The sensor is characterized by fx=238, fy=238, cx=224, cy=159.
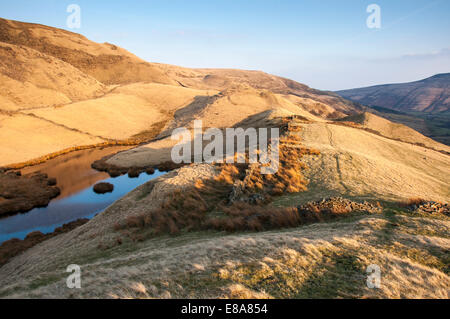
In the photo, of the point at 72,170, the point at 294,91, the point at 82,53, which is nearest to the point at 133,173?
the point at 72,170

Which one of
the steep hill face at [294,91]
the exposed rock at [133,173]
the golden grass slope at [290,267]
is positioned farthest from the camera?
Answer: the steep hill face at [294,91]

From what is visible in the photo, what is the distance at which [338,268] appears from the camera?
15.7ft

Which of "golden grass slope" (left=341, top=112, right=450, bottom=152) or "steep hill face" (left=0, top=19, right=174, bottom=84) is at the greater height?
"steep hill face" (left=0, top=19, right=174, bottom=84)

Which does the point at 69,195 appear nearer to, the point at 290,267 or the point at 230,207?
the point at 230,207

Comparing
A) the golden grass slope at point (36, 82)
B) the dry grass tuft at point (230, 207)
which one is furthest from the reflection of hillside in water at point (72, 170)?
the golden grass slope at point (36, 82)

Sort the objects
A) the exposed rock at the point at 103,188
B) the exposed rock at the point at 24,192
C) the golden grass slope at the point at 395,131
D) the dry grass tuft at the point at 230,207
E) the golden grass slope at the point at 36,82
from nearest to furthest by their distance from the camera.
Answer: the dry grass tuft at the point at 230,207
the exposed rock at the point at 24,192
the exposed rock at the point at 103,188
the golden grass slope at the point at 395,131
the golden grass slope at the point at 36,82

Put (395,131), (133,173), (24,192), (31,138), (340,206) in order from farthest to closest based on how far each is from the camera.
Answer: (395,131), (31,138), (133,173), (24,192), (340,206)

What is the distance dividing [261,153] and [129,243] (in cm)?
1016

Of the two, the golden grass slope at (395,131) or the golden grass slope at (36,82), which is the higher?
the golden grass slope at (36,82)

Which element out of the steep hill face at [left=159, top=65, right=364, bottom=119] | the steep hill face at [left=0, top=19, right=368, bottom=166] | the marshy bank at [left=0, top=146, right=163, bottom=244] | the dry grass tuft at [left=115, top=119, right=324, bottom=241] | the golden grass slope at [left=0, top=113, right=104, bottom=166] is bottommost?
the marshy bank at [left=0, top=146, right=163, bottom=244]

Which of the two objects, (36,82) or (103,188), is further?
(36,82)

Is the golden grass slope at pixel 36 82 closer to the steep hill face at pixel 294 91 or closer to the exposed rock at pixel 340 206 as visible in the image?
the steep hill face at pixel 294 91

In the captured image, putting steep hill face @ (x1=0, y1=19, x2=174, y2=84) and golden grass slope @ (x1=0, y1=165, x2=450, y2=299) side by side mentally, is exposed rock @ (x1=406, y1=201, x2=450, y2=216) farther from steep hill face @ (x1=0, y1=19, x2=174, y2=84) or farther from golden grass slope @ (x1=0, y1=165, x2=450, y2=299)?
steep hill face @ (x1=0, y1=19, x2=174, y2=84)

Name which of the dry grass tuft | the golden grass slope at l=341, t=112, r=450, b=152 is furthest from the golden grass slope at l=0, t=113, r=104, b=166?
the golden grass slope at l=341, t=112, r=450, b=152
